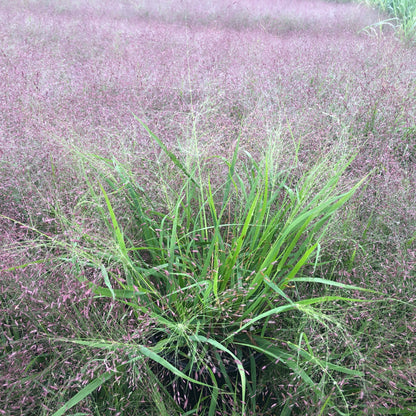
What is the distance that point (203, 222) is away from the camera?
1.52 metres

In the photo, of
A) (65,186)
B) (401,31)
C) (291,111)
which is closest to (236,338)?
(65,186)

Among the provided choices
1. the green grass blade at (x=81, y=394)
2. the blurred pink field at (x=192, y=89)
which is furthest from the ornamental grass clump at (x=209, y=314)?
the blurred pink field at (x=192, y=89)

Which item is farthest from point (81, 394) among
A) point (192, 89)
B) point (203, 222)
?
point (192, 89)

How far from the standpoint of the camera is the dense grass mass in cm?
109

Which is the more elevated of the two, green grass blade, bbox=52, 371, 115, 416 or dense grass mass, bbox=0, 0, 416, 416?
dense grass mass, bbox=0, 0, 416, 416

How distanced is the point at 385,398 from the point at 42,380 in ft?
3.62

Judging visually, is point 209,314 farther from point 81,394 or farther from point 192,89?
point 192,89

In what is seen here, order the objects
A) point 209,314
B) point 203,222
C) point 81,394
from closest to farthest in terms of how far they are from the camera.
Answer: point 81,394 → point 209,314 → point 203,222

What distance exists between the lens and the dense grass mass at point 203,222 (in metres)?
1.09

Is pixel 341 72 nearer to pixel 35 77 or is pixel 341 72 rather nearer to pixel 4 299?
pixel 35 77

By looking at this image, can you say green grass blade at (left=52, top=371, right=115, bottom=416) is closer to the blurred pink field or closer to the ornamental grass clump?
the ornamental grass clump

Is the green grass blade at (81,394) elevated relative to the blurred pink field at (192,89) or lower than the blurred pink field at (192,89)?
lower

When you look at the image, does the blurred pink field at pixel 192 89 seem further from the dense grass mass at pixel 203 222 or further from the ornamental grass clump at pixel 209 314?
the ornamental grass clump at pixel 209 314

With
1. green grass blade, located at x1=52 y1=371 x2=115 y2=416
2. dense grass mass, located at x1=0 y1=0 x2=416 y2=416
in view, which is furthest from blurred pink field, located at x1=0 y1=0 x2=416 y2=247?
green grass blade, located at x1=52 y1=371 x2=115 y2=416
